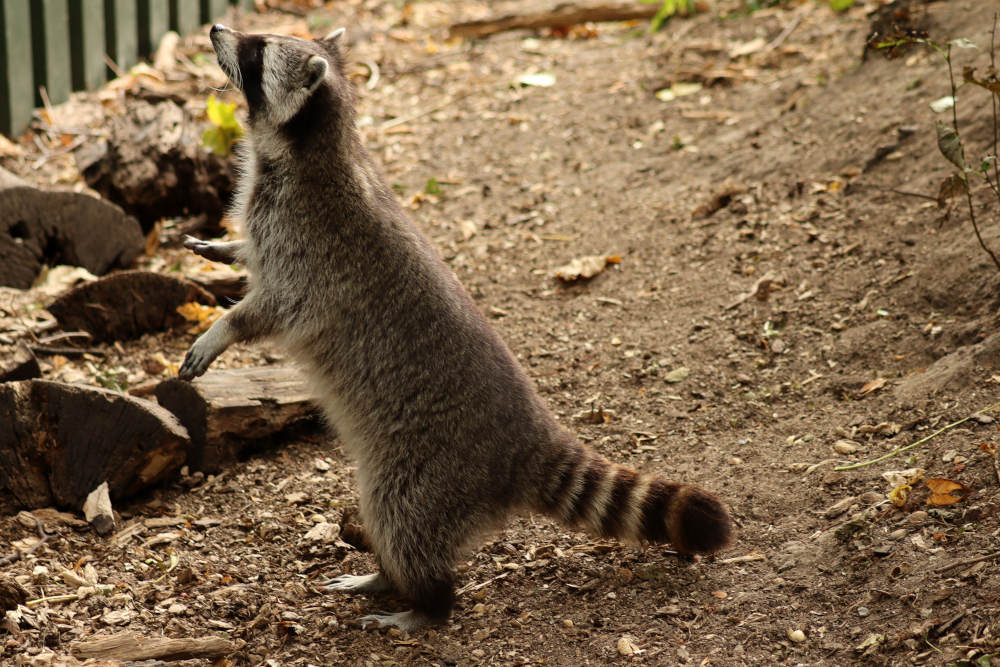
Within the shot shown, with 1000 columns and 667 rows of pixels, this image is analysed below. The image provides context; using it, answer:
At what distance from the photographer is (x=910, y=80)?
677 centimetres

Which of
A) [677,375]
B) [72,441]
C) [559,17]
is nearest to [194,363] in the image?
[72,441]

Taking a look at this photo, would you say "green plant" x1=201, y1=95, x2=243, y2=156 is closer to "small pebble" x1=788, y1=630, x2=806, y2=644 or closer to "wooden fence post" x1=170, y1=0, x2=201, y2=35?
"wooden fence post" x1=170, y1=0, x2=201, y2=35

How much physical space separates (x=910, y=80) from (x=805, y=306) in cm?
225

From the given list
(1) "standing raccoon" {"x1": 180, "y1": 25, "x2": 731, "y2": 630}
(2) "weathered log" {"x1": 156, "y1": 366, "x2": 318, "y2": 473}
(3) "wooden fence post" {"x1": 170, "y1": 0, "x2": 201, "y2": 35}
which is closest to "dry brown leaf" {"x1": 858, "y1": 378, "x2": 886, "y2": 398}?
(1) "standing raccoon" {"x1": 180, "y1": 25, "x2": 731, "y2": 630}

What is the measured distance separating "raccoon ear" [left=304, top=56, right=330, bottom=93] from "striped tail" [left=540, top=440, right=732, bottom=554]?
75.5 inches

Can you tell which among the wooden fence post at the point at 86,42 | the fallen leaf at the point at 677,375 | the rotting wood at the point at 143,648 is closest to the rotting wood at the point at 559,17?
the wooden fence post at the point at 86,42

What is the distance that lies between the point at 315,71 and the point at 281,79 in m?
0.19

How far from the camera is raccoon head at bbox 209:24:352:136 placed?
4527 millimetres

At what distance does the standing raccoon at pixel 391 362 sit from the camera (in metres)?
4.07

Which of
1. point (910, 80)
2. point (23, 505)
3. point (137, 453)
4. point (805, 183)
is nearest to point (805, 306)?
point (805, 183)

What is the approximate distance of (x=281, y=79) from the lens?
180 inches

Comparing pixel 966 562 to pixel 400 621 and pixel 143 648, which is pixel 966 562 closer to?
pixel 400 621

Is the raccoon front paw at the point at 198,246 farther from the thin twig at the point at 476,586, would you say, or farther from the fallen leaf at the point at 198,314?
the thin twig at the point at 476,586

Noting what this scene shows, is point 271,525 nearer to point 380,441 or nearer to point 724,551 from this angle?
point 380,441
